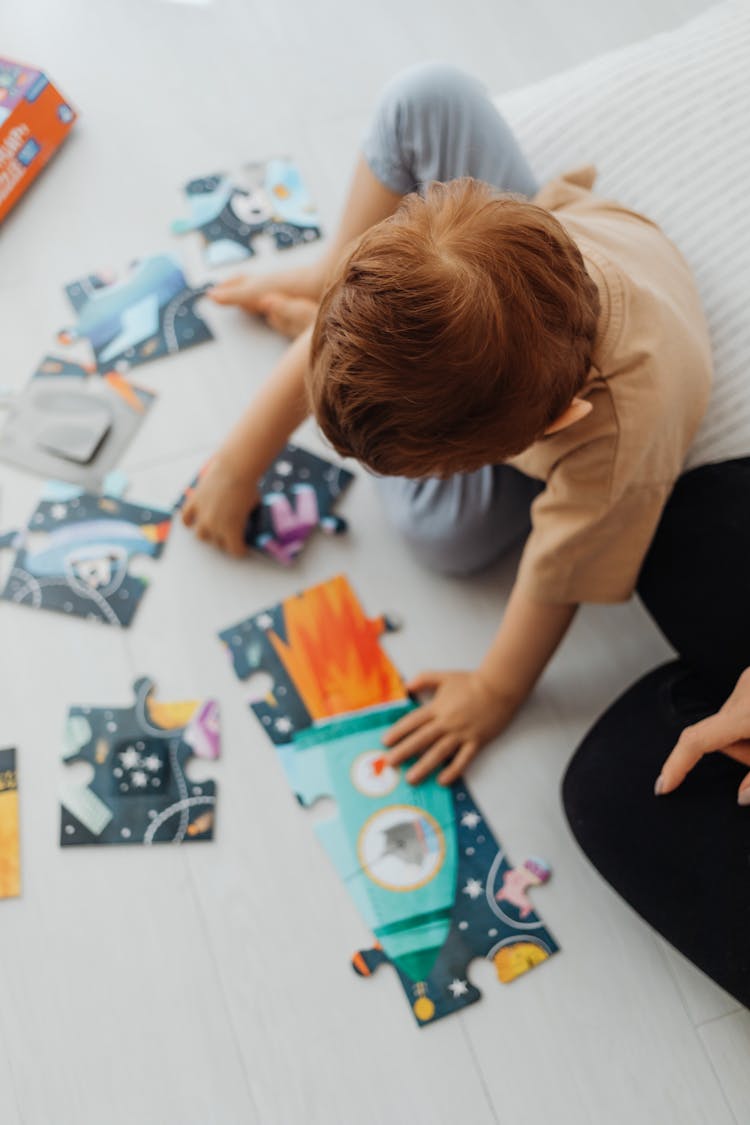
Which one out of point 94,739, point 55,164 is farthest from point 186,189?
point 94,739

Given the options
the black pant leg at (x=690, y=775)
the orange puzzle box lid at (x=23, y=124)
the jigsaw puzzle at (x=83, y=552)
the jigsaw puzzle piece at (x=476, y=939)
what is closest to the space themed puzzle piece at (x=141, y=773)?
the jigsaw puzzle at (x=83, y=552)

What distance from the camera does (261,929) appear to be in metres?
0.94

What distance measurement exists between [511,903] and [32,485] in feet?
2.25

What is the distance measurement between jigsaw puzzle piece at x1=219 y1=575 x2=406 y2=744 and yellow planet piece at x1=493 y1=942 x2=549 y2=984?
10.4 inches

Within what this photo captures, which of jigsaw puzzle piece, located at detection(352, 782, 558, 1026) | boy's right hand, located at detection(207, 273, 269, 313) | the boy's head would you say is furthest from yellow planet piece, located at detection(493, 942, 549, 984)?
boy's right hand, located at detection(207, 273, 269, 313)

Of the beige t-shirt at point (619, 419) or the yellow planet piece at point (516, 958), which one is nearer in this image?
the beige t-shirt at point (619, 419)

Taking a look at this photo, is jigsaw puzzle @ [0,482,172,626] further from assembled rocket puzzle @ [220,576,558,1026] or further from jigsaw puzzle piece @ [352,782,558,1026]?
jigsaw puzzle piece @ [352,782,558,1026]

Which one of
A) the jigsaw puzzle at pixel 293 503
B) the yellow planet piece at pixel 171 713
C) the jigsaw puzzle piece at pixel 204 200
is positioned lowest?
the yellow planet piece at pixel 171 713

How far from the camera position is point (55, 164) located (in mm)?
1373

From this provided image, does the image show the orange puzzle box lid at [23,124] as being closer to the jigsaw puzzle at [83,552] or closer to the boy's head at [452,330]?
the jigsaw puzzle at [83,552]

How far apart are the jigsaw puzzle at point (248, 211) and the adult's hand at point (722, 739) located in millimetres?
817

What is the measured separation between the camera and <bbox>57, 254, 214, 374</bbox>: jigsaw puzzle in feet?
4.00

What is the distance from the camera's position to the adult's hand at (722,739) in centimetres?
80

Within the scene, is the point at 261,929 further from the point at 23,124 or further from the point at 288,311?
the point at 23,124
